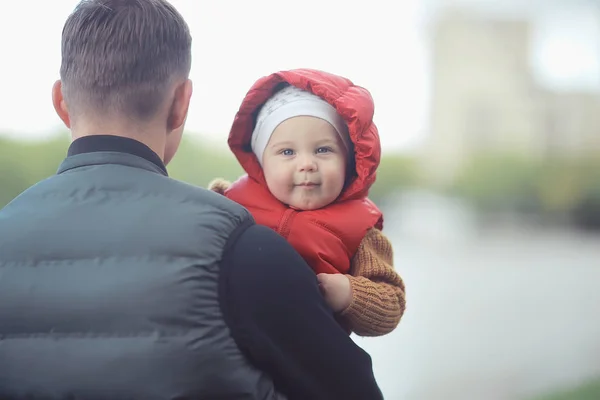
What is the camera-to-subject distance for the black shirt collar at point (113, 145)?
1.34 metres

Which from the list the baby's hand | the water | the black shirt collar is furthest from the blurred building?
the black shirt collar

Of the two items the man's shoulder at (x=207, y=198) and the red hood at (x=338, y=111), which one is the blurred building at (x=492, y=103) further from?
the man's shoulder at (x=207, y=198)

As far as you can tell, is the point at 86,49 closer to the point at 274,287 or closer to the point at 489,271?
the point at 274,287

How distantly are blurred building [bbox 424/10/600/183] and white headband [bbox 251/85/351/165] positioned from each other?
11.5 metres

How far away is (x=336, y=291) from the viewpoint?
1.61m

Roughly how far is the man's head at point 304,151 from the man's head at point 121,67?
43 cm

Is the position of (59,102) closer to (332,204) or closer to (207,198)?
(207,198)

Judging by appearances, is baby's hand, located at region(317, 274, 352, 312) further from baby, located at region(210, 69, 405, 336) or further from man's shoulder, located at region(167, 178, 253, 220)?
man's shoulder, located at region(167, 178, 253, 220)

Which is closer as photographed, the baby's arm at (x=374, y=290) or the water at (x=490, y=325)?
the baby's arm at (x=374, y=290)

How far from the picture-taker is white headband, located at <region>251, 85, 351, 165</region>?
70.7 inches

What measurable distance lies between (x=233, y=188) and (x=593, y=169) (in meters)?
11.9

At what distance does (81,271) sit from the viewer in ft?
4.06

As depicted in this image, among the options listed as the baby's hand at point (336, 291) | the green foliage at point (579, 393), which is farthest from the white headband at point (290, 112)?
the green foliage at point (579, 393)

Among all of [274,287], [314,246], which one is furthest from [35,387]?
[314,246]
